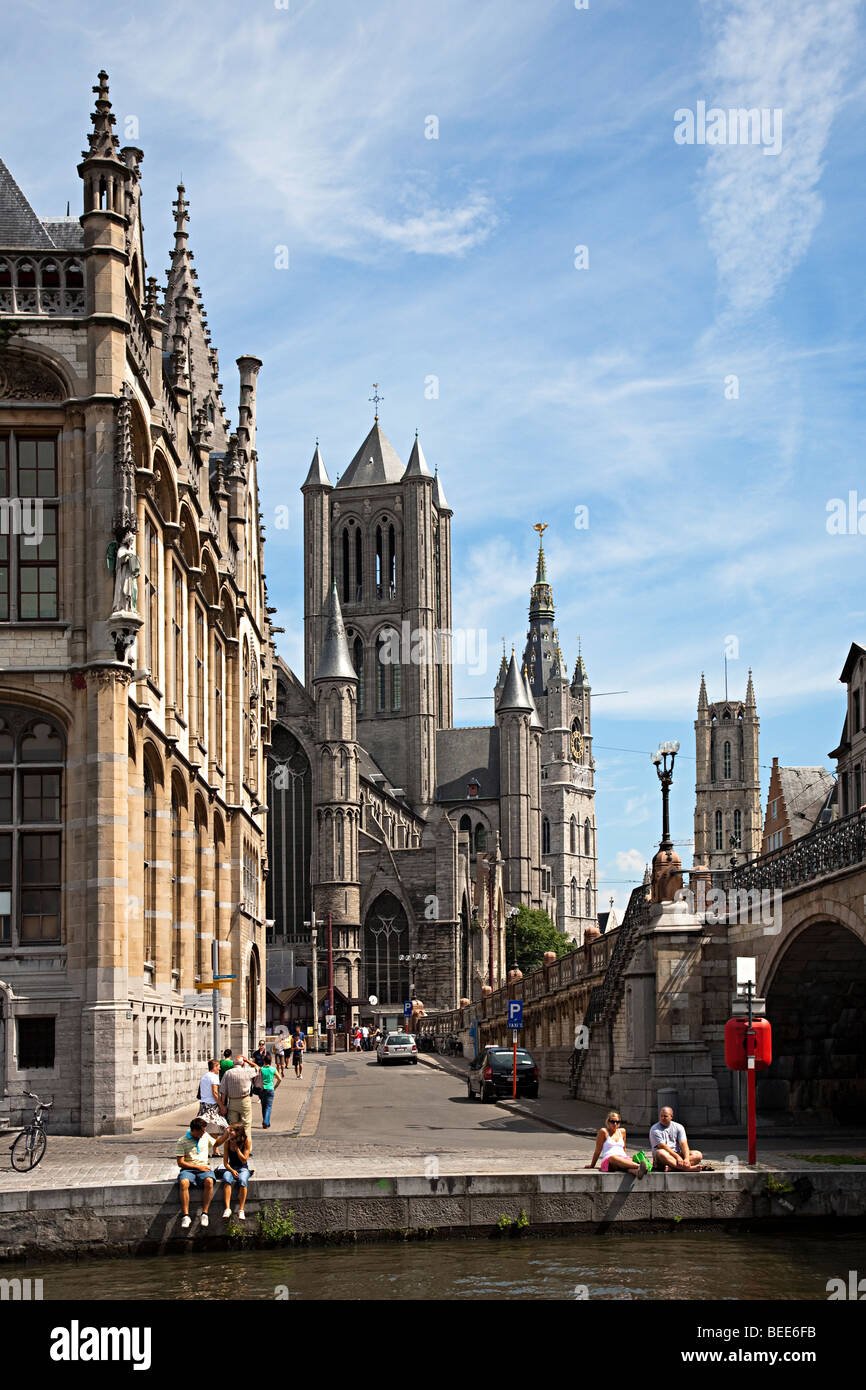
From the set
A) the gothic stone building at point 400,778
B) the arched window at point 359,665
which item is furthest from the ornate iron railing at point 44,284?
the arched window at point 359,665

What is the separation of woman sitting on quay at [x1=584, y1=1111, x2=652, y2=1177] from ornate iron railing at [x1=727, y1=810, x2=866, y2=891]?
5936 mm

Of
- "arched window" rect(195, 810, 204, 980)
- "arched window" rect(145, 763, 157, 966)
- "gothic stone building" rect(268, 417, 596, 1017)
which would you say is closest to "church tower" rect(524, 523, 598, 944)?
"gothic stone building" rect(268, 417, 596, 1017)

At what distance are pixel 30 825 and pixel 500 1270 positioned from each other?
13.7 metres

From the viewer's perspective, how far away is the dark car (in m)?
37.1

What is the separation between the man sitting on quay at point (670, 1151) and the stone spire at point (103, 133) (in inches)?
716

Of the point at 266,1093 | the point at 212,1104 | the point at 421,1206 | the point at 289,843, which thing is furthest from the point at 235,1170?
the point at 289,843

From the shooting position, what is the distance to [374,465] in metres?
137

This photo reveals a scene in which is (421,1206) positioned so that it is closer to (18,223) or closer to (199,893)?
(18,223)

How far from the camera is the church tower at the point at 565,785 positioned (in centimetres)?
17838

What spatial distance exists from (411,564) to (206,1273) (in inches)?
4496

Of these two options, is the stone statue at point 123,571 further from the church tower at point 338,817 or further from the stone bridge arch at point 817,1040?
the church tower at point 338,817

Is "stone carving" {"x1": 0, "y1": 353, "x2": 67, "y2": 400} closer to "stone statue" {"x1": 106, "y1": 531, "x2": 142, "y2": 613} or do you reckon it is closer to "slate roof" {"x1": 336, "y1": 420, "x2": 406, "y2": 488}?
"stone statue" {"x1": 106, "y1": 531, "x2": 142, "y2": 613}

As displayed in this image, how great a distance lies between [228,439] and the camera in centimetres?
5003
